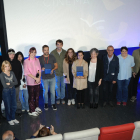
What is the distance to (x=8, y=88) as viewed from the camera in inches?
116

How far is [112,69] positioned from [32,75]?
72.7 inches

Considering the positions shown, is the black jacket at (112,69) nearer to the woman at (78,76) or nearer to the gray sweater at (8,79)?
the woman at (78,76)

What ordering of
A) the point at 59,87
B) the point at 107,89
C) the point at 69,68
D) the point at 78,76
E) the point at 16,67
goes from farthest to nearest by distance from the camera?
the point at 59,87 < the point at 107,89 < the point at 69,68 < the point at 78,76 < the point at 16,67

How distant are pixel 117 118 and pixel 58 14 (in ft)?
9.82

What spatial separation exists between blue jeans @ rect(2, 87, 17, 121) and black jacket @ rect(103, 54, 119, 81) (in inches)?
83.0

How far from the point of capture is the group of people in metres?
3.20

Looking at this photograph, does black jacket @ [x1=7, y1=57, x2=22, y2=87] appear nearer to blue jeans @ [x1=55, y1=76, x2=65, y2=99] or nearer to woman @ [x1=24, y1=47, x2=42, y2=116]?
woman @ [x1=24, y1=47, x2=42, y2=116]

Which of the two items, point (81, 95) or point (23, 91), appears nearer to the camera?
point (23, 91)

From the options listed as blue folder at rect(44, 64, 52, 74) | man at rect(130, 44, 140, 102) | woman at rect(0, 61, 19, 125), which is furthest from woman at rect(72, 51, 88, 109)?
man at rect(130, 44, 140, 102)

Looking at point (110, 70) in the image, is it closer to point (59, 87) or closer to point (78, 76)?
point (78, 76)

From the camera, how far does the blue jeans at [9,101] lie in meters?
2.96

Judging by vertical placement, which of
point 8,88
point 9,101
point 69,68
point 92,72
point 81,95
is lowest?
point 81,95

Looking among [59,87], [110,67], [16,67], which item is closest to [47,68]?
[16,67]

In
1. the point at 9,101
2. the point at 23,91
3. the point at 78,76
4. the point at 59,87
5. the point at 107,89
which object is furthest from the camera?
the point at 59,87
